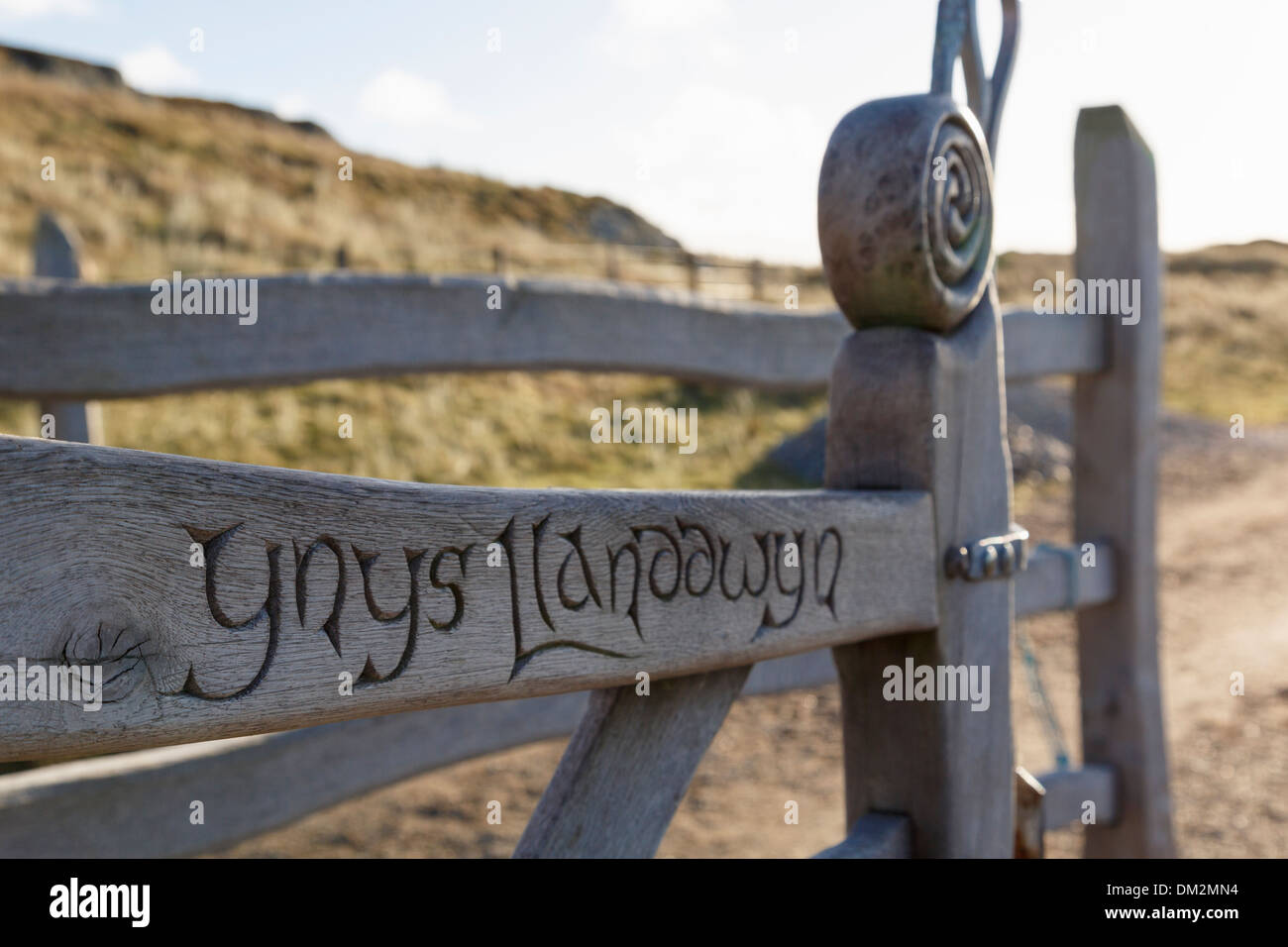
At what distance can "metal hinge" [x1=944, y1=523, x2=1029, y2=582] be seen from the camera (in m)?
1.37

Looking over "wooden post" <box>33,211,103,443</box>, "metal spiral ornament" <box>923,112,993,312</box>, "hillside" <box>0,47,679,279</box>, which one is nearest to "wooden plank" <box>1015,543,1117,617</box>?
"metal spiral ornament" <box>923,112,993,312</box>

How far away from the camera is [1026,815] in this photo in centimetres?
176

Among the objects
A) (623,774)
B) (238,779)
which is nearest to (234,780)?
(238,779)

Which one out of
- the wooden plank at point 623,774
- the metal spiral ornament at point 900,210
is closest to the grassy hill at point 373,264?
the metal spiral ornament at point 900,210

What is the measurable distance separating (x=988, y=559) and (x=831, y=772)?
10.9ft

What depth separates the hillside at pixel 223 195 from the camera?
41.6 feet

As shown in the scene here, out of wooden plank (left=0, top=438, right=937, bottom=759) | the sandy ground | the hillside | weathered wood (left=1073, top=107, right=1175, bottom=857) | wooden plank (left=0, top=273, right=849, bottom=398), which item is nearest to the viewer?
wooden plank (left=0, top=438, right=937, bottom=759)

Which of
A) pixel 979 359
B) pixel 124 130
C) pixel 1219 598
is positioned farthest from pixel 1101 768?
pixel 124 130

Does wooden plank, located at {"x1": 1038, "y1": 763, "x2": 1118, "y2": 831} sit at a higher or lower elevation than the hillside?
lower

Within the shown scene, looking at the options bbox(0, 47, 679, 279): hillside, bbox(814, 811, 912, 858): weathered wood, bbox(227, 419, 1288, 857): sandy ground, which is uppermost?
bbox(0, 47, 679, 279): hillside

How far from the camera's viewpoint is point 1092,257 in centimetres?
266

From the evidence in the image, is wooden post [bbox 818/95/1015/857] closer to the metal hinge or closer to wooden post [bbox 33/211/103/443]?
the metal hinge

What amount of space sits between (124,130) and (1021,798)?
23.1m

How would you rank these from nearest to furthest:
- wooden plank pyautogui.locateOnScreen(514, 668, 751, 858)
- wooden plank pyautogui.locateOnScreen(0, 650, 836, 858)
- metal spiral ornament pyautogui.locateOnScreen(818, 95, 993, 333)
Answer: wooden plank pyautogui.locateOnScreen(514, 668, 751, 858)
metal spiral ornament pyautogui.locateOnScreen(818, 95, 993, 333)
wooden plank pyautogui.locateOnScreen(0, 650, 836, 858)
